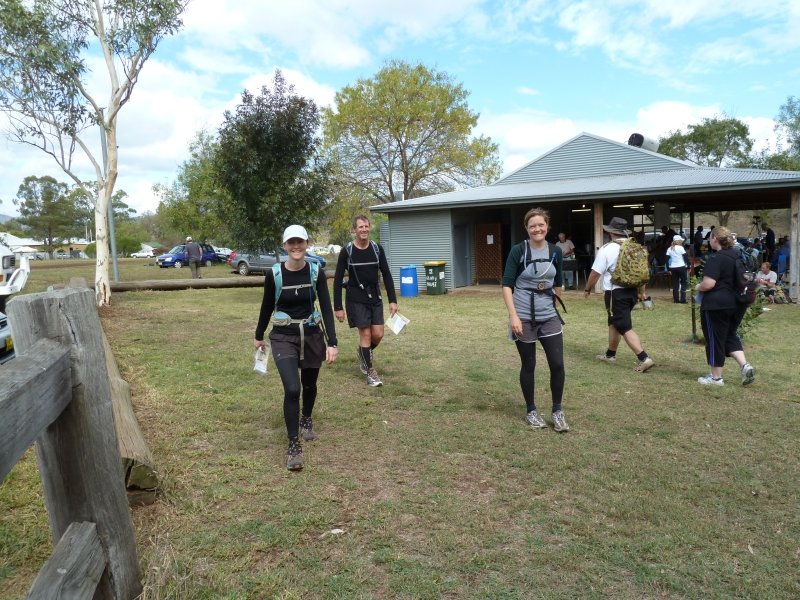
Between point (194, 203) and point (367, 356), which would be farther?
point (194, 203)

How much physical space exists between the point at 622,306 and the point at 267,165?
988 cm

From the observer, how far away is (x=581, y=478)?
159 inches

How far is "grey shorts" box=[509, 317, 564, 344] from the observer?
16.0ft

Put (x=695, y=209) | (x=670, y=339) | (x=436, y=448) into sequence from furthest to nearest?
(x=695, y=209) → (x=670, y=339) → (x=436, y=448)

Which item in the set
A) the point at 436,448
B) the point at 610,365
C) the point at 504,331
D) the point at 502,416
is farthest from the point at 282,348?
the point at 504,331

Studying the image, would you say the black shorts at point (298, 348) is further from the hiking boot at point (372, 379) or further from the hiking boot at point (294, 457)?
the hiking boot at point (372, 379)

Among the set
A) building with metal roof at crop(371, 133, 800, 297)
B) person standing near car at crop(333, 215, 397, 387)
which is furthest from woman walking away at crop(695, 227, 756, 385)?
building with metal roof at crop(371, 133, 800, 297)

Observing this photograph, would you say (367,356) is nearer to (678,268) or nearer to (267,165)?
(267,165)

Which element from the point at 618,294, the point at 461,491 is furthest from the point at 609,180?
the point at 461,491

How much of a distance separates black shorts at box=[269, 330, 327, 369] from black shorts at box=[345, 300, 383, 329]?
1920 mm

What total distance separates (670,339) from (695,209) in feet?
Result: 58.0

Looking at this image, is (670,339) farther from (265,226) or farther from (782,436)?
(265,226)

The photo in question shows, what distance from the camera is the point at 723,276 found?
6.21 meters

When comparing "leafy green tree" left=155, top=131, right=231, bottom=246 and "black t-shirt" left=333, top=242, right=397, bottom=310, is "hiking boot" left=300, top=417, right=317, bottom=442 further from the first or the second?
"leafy green tree" left=155, top=131, right=231, bottom=246
